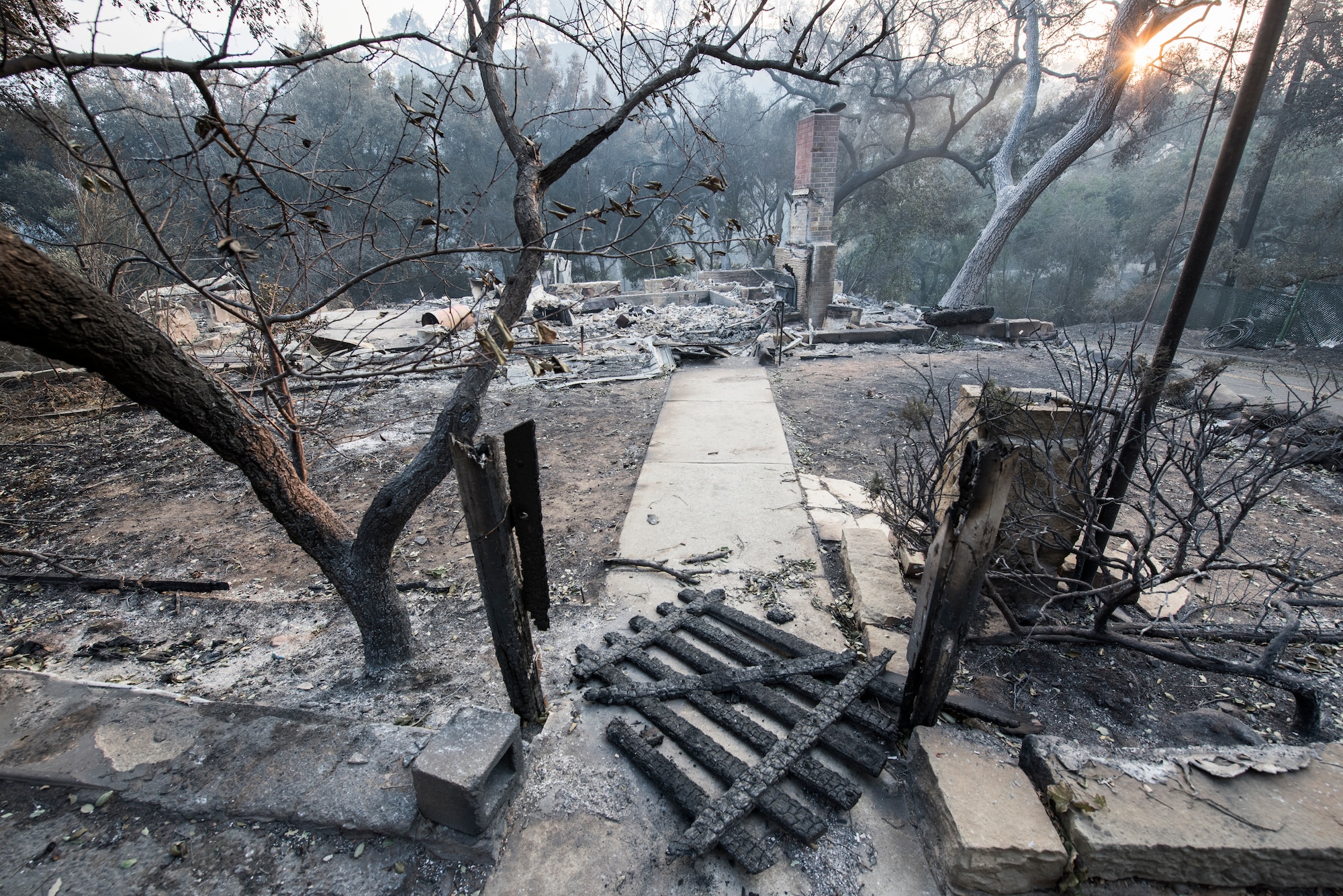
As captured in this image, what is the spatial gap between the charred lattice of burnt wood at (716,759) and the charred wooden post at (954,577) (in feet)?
2.00

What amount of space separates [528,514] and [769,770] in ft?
4.52

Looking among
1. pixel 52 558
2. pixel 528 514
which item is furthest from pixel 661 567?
pixel 52 558

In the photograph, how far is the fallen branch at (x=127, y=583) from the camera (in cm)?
395

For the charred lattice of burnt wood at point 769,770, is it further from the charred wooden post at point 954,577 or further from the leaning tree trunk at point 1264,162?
the leaning tree trunk at point 1264,162

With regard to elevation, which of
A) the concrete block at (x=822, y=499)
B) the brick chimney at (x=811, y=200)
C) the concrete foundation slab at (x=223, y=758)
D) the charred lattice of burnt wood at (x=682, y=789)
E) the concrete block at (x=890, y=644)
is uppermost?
the brick chimney at (x=811, y=200)

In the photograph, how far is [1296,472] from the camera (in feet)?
18.6

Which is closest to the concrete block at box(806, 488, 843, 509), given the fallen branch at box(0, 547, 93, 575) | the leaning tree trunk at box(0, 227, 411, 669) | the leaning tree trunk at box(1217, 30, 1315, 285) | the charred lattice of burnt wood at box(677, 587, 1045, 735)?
the charred lattice of burnt wood at box(677, 587, 1045, 735)

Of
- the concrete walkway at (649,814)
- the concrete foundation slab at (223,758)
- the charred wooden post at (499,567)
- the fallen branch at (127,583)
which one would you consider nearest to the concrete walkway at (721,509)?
the concrete walkway at (649,814)

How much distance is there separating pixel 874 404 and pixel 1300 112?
16.6 metres

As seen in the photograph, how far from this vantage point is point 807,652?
2998 mm

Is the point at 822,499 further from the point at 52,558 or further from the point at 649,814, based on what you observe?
the point at 52,558

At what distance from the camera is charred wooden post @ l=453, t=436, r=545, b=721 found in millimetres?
2010

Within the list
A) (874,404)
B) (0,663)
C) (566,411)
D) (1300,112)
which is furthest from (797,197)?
(0,663)

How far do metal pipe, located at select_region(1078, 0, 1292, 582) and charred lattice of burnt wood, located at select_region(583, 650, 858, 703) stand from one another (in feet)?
4.31
